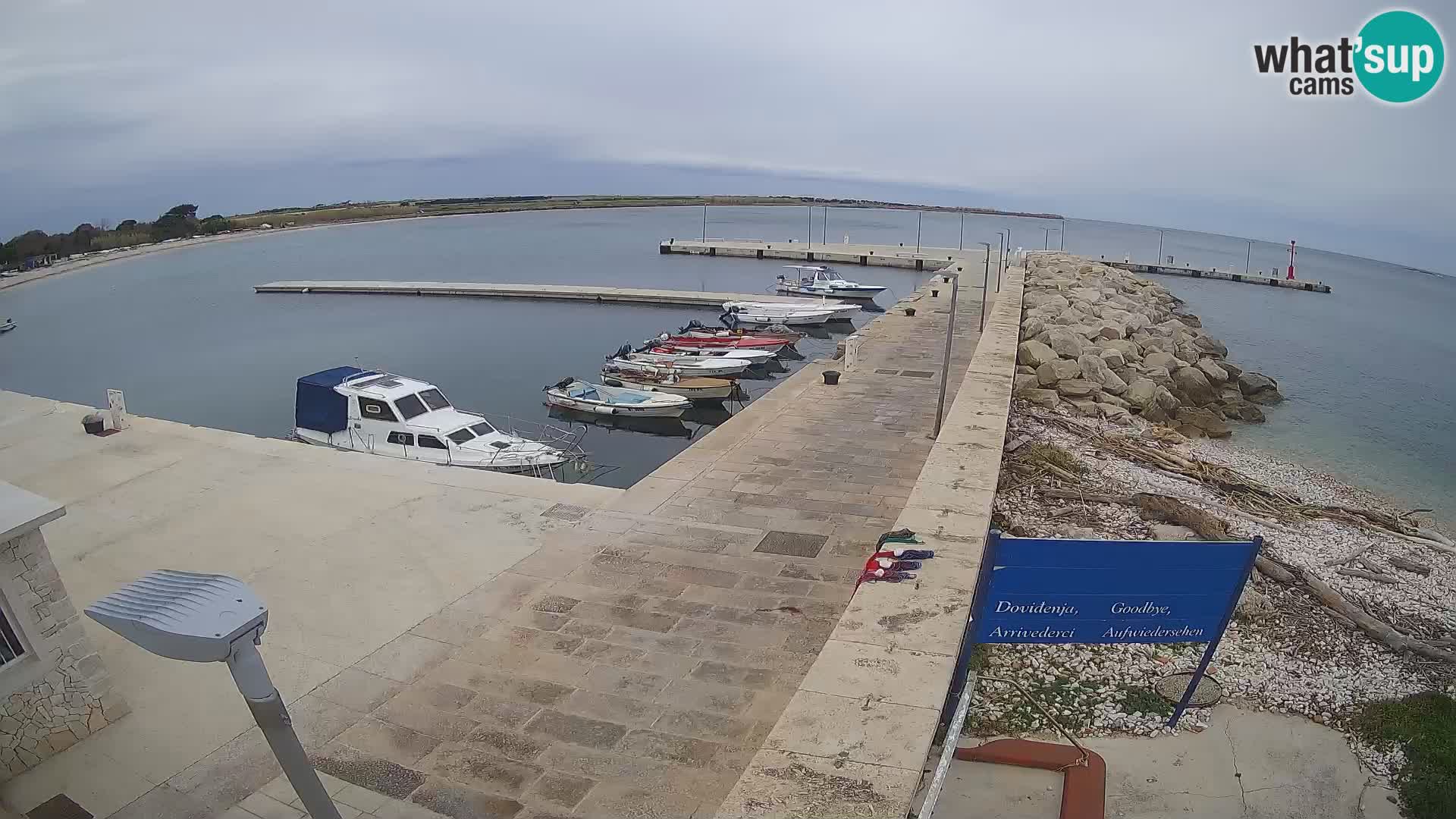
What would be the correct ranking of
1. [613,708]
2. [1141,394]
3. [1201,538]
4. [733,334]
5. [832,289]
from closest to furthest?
[613,708] → [1201,538] → [1141,394] → [733,334] → [832,289]

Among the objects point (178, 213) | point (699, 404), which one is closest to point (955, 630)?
point (699, 404)

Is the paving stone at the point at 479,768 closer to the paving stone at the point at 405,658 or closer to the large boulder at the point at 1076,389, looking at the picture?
the paving stone at the point at 405,658

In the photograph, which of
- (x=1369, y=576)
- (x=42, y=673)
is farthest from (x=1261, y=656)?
(x=42, y=673)

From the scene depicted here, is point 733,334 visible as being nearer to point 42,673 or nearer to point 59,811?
point 42,673

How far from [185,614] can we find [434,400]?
15.3 metres

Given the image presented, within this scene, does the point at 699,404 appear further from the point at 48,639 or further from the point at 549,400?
the point at 48,639

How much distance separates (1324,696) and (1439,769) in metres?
0.81

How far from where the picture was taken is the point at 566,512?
934cm

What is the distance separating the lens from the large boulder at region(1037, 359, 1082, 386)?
14656mm

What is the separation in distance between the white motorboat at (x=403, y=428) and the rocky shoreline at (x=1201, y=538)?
31.2 feet

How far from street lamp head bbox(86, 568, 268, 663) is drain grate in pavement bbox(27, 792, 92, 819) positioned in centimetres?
339

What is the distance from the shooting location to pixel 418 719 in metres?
5.21

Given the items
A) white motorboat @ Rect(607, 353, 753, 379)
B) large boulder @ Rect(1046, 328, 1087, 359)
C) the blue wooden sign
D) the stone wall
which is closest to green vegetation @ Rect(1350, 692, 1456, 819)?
the blue wooden sign

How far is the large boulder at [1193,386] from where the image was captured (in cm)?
1876
